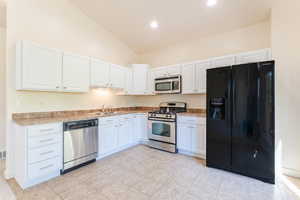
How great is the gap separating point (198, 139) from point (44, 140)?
3.02 m

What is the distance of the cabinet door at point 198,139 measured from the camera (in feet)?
10.2

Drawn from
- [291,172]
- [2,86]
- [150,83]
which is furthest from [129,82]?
[291,172]

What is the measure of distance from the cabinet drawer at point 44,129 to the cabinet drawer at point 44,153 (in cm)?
24

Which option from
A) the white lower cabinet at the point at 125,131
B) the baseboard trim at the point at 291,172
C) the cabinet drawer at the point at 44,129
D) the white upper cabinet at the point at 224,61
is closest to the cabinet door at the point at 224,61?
the white upper cabinet at the point at 224,61

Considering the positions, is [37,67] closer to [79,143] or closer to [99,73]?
[99,73]

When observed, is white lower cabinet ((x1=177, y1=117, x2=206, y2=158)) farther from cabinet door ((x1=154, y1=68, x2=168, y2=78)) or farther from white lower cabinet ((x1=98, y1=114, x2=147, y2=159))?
cabinet door ((x1=154, y1=68, x2=168, y2=78))

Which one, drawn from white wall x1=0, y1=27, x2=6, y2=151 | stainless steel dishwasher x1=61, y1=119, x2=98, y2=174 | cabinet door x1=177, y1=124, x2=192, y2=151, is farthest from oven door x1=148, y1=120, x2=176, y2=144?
white wall x1=0, y1=27, x2=6, y2=151

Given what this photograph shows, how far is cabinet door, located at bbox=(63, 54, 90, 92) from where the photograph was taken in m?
2.81

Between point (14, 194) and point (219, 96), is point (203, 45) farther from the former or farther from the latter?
Result: point (14, 194)

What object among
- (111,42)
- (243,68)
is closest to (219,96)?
(243,68)

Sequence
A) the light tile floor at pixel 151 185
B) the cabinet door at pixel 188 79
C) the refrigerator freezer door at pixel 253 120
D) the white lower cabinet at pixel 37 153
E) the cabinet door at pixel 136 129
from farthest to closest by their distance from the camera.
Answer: the cabinet door at pixel 136 129 → the cabinet door at pixel 188 79 → the refrigerator freezer door at pixel 253 120 → the white lower cabinet at pixel 37 153 → the light tile floor at pixel 151 185

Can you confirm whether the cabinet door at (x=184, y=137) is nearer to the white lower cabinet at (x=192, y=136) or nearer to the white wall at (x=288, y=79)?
the white lower cabinet at (x=192, y=136)

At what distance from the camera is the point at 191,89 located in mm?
3617

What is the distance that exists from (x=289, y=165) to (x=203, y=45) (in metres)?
3.20
